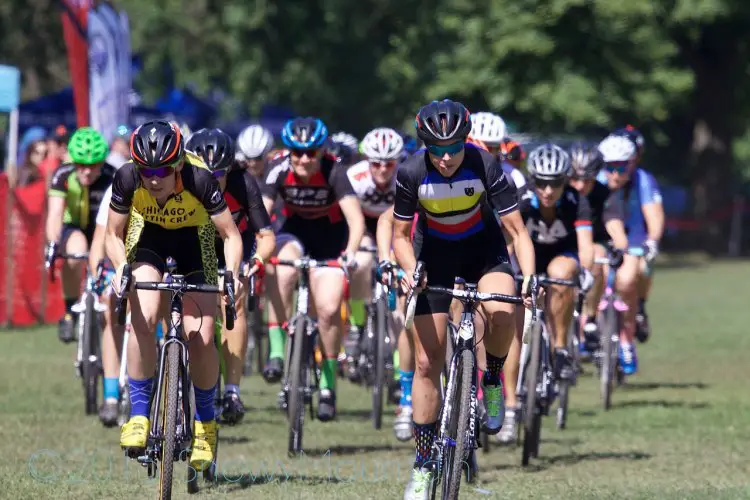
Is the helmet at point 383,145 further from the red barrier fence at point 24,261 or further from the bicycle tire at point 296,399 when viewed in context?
the red barrier fence at point 24,261

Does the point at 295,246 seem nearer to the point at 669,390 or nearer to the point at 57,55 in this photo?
the point at 669,390

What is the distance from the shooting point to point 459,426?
835 centimetres

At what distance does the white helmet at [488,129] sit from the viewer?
12.4m

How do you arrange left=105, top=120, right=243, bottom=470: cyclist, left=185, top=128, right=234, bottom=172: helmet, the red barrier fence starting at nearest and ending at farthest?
left=105, top=120, right=243, bottom=470: cyclist, left=185, top=128, right=234, bottom=172: helmet, the red barrier fence

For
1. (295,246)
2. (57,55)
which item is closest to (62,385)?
(295,246)

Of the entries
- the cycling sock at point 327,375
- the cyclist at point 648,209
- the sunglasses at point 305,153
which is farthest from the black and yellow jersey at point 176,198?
the cyclist at point 648,209

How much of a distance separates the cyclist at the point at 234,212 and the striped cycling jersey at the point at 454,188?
163 centimetres

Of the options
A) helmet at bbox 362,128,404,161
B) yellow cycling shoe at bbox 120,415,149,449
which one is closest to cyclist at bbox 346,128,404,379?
helmet at bbox 362,128,404,161

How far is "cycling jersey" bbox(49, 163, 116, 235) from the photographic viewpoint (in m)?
13.1

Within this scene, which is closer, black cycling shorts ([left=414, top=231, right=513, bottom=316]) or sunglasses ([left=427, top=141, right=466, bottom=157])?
sunglasses ([left=427, top=141, right=466, bottom=157])

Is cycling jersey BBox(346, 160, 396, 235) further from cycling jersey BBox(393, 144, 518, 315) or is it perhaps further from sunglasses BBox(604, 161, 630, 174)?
cycling jersey BBox(393, 144, 518, 315)

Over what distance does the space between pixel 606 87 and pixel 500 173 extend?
96.9ft

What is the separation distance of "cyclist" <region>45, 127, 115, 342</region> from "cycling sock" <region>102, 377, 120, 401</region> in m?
1.27

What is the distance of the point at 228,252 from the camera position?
8.91 meters
